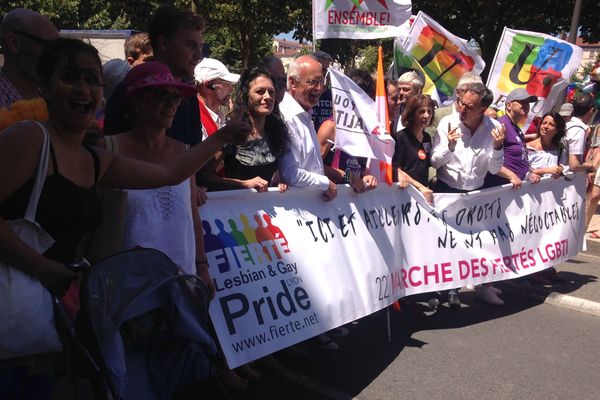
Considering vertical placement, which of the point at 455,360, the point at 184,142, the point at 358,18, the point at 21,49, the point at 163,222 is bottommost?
the point at 455,360

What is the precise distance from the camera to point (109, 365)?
1850mm

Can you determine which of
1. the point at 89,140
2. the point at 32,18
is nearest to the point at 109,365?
the point at 89,140

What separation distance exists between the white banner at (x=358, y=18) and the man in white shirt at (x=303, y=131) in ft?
4.67

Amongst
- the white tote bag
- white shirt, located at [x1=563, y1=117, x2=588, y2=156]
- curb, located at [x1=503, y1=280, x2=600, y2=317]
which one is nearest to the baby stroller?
the white tote bag

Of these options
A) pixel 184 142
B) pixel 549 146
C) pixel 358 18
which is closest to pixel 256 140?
pixel 184 142

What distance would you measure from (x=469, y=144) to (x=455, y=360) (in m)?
1.81

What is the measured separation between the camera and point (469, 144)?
523 cm

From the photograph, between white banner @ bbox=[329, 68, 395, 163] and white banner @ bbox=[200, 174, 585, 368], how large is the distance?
0.98ft

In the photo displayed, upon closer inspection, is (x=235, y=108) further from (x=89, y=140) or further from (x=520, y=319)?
(x=520, y=319)

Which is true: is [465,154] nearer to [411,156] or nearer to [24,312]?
[411,156]

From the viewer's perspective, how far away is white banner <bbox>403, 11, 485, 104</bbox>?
714 centimetres

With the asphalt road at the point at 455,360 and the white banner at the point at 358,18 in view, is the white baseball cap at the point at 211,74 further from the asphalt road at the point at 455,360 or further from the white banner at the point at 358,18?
the asphalt road at the point at 455,360

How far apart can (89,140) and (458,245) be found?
3.34 metres

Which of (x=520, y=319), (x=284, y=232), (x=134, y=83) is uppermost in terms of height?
(x=134, y=83)
